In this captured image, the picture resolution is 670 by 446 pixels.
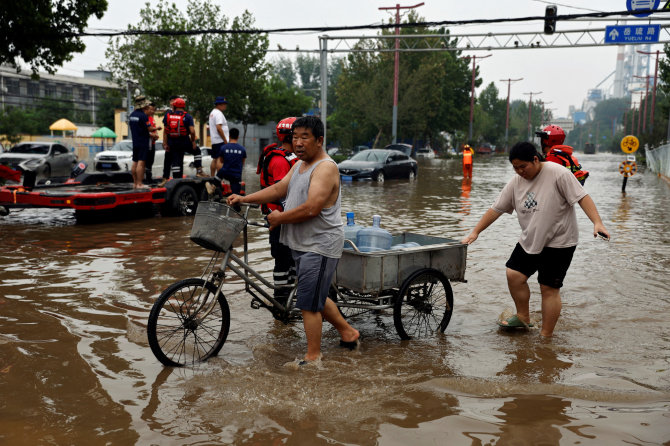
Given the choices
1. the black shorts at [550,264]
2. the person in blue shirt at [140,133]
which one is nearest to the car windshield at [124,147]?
the person in blue shirt at [140,133]

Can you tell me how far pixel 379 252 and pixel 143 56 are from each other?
123 ft

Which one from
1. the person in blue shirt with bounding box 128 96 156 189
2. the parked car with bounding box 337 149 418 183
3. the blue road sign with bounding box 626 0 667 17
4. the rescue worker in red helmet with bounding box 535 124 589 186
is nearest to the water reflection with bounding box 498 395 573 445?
the rescue worker in red helmet with bounding box 535 124 589 186

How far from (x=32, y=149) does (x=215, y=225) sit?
23.3m

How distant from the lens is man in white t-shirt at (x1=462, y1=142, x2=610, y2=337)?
17.7 ft

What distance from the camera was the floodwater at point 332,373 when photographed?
3.86 meters

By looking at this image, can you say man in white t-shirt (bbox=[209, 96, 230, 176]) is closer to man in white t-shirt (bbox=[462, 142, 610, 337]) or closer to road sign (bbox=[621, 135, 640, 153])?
man in white t-shirt (bbox=[462, 142, 610, 337])

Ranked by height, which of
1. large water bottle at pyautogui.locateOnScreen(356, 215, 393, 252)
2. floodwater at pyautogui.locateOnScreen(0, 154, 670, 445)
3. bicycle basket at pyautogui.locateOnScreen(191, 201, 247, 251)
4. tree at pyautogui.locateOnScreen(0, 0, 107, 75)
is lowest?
floodwater at pyautogui.locateOnScreen(0, 154, 670, 445)

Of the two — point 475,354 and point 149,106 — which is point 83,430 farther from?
point 149,106

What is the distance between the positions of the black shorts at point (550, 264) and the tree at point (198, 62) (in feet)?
101

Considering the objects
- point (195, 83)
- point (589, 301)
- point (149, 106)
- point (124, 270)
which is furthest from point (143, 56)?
point (589, 301)

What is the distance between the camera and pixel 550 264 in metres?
5.54

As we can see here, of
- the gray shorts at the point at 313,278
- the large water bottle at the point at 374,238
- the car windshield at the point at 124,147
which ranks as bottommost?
the gray shorts at the point at 313,278

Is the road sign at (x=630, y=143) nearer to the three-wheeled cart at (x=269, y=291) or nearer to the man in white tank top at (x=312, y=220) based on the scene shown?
the three-wheeled cart at (x=269, y=291)

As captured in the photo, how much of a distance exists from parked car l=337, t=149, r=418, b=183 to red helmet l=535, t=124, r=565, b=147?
18417 mm
